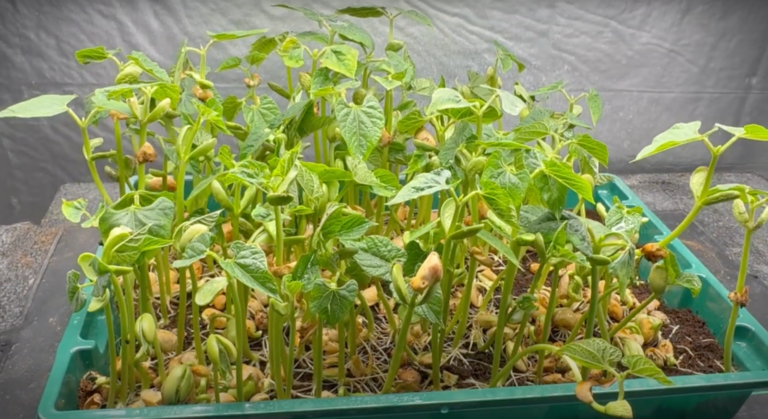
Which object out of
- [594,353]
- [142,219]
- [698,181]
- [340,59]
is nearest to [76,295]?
[142,219]

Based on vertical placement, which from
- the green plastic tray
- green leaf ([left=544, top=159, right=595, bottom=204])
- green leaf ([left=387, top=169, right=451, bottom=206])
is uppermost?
green leaf ([left=544, top=159, right=595, bottom=204])

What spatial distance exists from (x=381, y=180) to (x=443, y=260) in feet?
0.40

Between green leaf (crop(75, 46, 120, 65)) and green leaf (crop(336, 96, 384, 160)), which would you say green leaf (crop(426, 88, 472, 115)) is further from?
green leaf (crop(75, 46, 120, 65))

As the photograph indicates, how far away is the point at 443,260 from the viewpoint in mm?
621

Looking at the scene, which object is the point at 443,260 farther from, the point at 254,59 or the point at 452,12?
the point at 452,12

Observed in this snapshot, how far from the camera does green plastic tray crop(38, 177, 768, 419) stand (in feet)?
2.02

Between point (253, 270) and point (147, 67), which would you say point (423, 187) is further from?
point (147, 67)

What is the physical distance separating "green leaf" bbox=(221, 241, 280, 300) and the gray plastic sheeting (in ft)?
2.65

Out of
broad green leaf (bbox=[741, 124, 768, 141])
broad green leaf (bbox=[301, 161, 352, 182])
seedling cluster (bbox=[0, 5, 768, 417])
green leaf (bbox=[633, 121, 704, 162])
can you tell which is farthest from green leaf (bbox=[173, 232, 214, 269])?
broad green leaf (bbox=[741, 124, 768, 141])

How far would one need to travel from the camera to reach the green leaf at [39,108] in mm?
597

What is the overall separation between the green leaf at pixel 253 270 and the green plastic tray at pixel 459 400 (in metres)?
0.14

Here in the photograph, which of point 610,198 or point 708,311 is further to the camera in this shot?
point 610,198

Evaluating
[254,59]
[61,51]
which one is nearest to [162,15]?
[61,51]

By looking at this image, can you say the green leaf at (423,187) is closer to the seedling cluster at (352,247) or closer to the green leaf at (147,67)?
the seedling cluster at (352,247)
